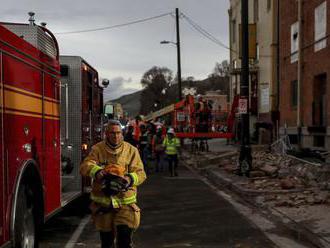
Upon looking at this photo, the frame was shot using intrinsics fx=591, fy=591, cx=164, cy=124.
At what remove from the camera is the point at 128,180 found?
539cm

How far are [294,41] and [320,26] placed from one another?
3628 millimetres

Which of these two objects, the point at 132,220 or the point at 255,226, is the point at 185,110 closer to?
the point at 255,226

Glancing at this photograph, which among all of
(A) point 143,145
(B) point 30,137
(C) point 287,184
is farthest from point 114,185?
(A) point 143,145

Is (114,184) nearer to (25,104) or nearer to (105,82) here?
Result: (25,104)

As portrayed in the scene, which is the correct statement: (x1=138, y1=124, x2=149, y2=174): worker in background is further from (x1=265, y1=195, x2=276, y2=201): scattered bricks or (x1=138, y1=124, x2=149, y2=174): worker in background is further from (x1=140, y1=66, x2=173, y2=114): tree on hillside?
(x1=140, y1=66, x2=173, y2=114): tree on hillside

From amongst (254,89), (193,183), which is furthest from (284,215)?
(254,89)

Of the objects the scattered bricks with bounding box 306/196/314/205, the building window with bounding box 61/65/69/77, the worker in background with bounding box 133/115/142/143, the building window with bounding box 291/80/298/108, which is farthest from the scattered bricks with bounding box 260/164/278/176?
the building window with bounding box 61/65/69/77

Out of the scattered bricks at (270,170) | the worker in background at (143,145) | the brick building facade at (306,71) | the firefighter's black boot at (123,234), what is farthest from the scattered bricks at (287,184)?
the firefighter's black boot at (123,234)

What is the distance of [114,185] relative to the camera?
5.32m

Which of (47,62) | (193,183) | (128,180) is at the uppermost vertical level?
(47,62)

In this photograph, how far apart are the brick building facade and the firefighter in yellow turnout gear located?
50.8 feet

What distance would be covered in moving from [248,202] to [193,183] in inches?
166

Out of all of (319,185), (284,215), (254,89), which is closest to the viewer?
(284,215)

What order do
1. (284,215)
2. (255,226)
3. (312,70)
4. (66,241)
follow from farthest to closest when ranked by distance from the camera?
1. (312,70)
2. (284,215)
3. (255,226)
4. (66,241)
